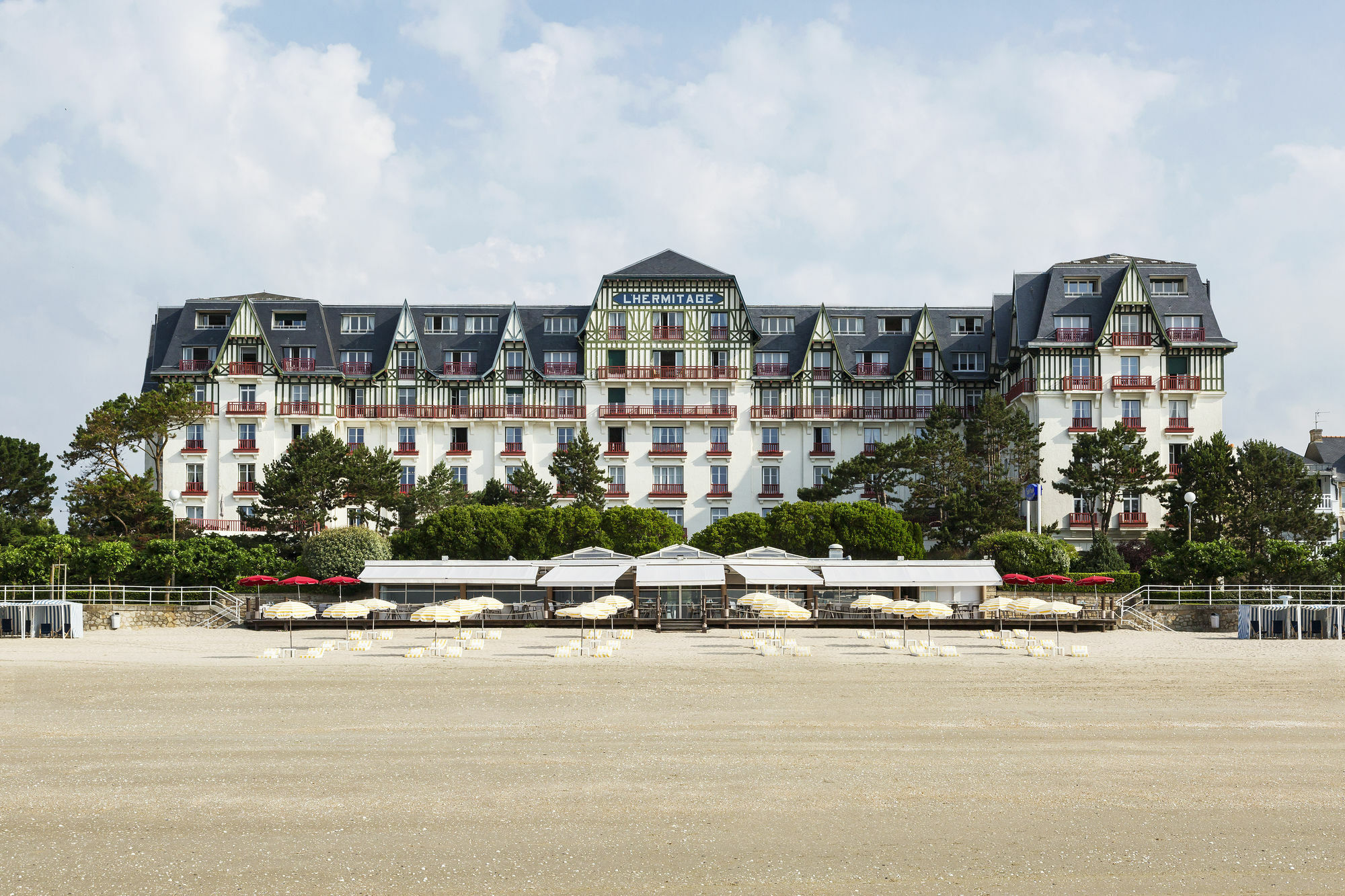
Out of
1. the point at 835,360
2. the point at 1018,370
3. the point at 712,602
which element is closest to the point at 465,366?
the point at 835,360

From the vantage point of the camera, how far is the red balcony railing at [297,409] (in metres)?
69.8

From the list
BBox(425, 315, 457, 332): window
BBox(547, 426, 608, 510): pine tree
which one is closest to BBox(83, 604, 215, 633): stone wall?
BBox(547, 426, 608, 510): pine tree

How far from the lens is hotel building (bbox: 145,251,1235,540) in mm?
69562

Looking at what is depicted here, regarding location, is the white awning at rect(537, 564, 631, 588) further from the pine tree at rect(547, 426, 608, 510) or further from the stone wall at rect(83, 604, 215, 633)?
the stone wall at rect(83, 604, 215, 633)

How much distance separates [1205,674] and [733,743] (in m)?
16.9

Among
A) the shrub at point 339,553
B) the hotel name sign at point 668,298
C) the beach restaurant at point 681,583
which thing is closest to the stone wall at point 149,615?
the shrub at point 339,553

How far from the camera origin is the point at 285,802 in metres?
15.4

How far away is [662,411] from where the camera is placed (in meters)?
71.1

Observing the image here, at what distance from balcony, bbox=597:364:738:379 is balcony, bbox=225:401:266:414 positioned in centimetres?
2158

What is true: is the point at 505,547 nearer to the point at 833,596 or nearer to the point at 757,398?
the point at 833,596

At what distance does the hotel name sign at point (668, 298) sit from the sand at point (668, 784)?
4435 centimetres

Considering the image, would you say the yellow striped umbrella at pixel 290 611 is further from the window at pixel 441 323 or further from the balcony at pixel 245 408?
the window at pixel 441 323

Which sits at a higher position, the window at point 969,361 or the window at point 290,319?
the window at point 290,319

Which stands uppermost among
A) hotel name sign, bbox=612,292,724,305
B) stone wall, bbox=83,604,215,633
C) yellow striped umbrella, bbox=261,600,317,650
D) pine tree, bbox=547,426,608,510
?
hotel name sign, bbox=612,292,724,305
